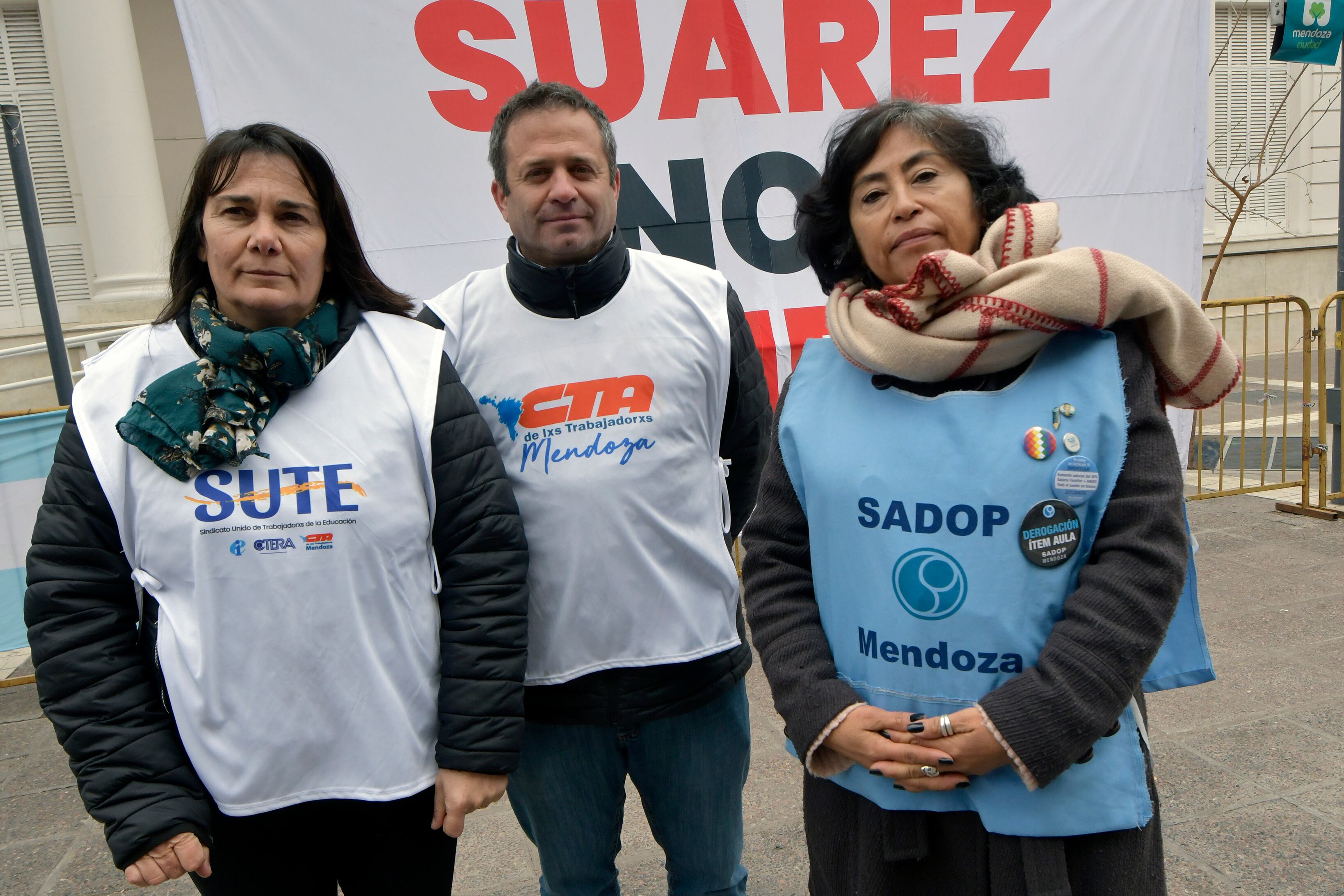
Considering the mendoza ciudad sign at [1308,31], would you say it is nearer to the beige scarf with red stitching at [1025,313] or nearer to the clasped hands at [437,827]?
the beige scarf with red stitching at [1025,313]

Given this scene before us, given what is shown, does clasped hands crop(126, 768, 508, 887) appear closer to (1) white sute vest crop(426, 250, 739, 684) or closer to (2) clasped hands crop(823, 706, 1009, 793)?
(1) white sute vest crop(426, 250, 739, 684)

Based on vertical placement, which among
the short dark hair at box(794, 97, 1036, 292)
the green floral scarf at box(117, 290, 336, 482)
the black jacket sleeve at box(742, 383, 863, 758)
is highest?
the short dark hair at box(794, 97, 1036, 292)

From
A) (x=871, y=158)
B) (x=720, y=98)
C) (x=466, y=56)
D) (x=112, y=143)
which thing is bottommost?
(x=871, y=158)

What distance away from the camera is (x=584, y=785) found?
6.40 ft

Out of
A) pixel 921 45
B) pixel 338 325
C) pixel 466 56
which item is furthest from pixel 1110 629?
pixel 921 45

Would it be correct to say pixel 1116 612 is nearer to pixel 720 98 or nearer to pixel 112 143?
pixel 720 98

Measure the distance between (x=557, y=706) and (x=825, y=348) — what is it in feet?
3.06

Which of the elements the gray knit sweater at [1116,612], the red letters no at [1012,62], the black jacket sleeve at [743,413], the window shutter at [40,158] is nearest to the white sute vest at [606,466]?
the black jacket sleeve at [743,413]

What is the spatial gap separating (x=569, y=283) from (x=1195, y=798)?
8.26 ft

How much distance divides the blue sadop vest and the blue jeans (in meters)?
0.58

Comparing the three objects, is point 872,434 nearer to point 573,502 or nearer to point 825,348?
point 825,348

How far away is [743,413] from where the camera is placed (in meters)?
2.18

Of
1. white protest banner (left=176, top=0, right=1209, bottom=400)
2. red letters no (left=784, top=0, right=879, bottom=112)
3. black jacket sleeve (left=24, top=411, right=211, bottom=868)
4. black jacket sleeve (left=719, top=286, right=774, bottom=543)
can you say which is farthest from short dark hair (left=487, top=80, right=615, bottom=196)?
Answer: red letters no (left=784, top=0, right=879, bottom=112)

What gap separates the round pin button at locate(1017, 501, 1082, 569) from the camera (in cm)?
131
